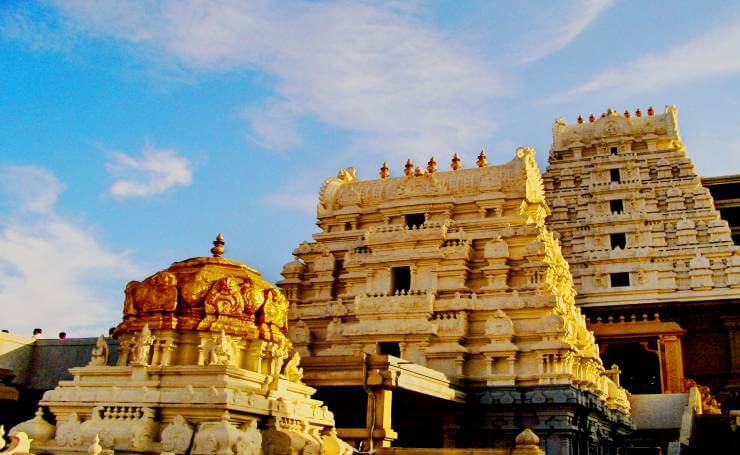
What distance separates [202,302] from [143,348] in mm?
1568

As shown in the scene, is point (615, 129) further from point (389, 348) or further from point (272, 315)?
point (272, 315)

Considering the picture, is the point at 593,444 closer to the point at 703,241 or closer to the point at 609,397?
the point at 609,397

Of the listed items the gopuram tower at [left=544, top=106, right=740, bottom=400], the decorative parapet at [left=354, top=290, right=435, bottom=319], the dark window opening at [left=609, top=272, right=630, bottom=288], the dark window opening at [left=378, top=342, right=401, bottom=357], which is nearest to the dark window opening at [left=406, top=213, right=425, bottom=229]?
the decorative parapet at [left=354, top=290, right=435, bottom=319]

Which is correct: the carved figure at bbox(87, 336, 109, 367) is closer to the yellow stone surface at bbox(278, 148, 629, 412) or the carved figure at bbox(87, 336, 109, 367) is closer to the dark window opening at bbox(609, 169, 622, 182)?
the yellow stone surface at bbox(278, 148, 629, 412)

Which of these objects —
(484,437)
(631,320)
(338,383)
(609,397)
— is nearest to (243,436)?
(338,383)

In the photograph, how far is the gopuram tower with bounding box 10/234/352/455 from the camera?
13.6 metres

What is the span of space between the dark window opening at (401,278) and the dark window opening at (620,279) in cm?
1512

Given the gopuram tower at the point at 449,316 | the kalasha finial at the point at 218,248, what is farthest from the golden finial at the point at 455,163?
the kalasha finial at the point at 218,248

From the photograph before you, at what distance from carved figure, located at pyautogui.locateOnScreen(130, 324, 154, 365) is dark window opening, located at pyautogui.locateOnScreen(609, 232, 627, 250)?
31.7 meters

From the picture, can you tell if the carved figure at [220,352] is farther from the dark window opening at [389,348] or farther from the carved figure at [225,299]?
the dark window opening at [389,348]

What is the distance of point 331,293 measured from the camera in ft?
99.7

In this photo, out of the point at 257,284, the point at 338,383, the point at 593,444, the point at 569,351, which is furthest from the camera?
the point at 593,444

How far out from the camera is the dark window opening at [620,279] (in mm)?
39094

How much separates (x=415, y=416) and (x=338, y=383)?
5581mm
